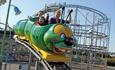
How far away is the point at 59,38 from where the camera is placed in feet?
39.0

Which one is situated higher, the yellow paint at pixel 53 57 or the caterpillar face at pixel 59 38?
the caterpillar face at pixel 59 38

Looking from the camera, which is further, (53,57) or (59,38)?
(53,57)

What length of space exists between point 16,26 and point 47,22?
440 cm

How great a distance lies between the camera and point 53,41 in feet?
39.3

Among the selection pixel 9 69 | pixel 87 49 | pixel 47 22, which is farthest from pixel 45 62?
pixel 87 49

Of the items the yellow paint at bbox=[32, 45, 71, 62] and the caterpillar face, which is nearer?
the caterpillar face

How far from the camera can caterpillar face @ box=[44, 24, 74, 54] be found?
11.9m

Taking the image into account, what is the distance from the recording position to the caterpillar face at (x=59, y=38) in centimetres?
1191

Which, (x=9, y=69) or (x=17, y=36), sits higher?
(x=17, y=36)

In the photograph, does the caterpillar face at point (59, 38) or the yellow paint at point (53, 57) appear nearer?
the caterpillar face at point (59, 38)

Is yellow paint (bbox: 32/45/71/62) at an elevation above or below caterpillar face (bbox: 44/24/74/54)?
below

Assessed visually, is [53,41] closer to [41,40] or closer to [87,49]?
[41,40]

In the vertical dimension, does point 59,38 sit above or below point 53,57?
above

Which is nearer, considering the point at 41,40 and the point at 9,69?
the point at 41,40
